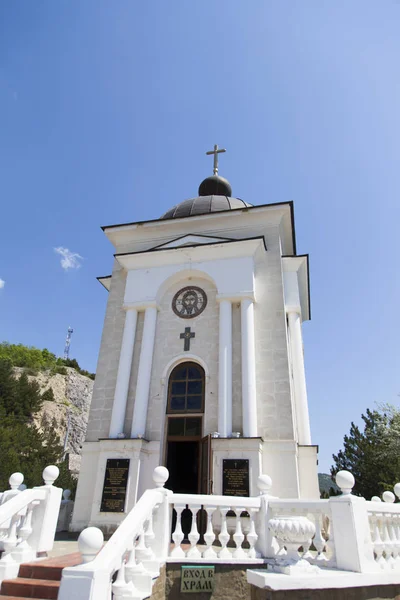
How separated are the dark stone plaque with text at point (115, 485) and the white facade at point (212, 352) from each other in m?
0.15

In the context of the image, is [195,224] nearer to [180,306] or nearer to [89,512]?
[180,306]

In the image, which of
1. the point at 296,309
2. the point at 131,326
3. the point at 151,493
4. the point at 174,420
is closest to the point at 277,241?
the point at 296,309

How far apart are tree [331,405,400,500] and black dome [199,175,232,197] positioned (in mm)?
15266

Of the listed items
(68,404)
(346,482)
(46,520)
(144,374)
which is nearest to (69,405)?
(68,404)

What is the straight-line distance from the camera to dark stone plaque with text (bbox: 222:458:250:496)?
9383 mm

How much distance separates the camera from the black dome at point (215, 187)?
744 inches

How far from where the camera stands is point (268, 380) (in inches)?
440

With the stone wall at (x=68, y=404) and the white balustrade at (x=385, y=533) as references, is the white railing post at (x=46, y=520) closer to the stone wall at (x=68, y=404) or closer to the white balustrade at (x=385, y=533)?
the white balustrade at (x=385, y=533)

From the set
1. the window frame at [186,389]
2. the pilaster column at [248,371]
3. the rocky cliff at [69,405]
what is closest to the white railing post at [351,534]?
the pilaster column at [248,371]

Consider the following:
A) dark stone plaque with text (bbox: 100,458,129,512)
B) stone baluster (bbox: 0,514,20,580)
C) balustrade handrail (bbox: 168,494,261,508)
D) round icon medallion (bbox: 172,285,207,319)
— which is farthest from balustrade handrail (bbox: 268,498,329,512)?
round icon medallion (bbox: 172,285,207,319)

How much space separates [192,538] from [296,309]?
28.7 feet

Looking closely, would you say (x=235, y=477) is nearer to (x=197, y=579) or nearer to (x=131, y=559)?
(x=197, y=579)

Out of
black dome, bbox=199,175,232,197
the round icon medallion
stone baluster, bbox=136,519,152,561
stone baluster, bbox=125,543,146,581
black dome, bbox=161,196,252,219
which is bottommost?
stone baluster, bbox=125,543,146,581

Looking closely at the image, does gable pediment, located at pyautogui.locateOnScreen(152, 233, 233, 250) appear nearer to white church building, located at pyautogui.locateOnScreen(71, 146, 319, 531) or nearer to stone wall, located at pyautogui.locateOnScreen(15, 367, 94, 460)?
white church building, located at pyautogui.locateOnScreen(71, 146, 319, 531)
